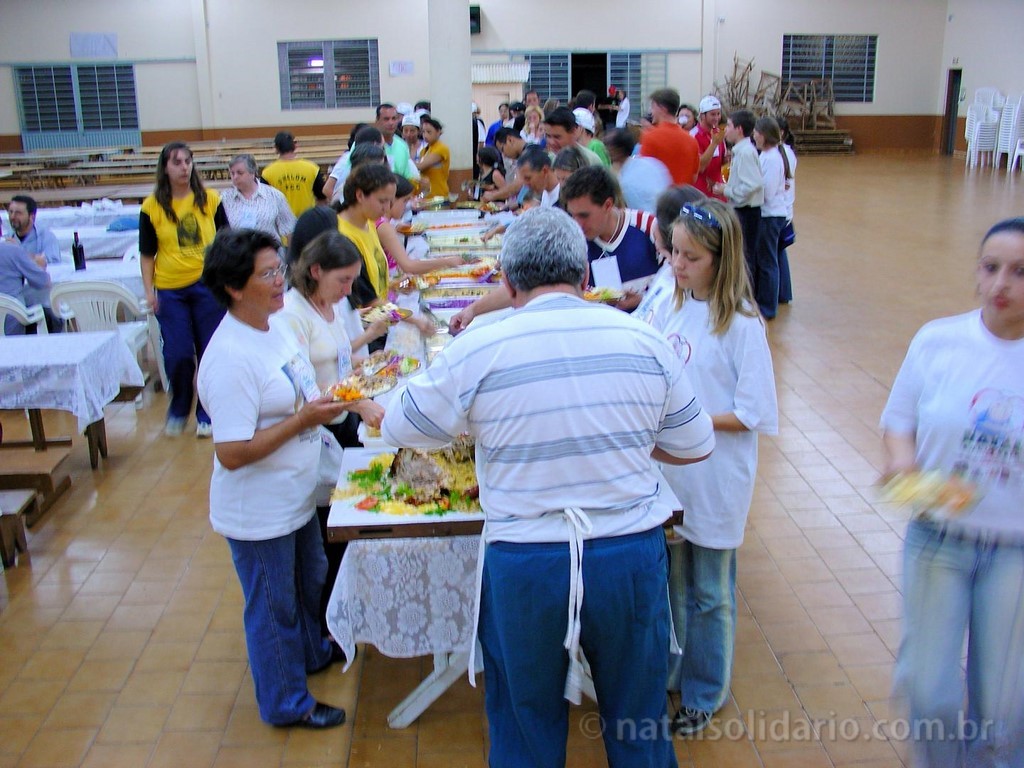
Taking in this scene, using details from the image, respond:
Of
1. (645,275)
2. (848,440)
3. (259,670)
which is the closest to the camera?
(259,670)

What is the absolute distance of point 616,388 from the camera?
189 centimetres

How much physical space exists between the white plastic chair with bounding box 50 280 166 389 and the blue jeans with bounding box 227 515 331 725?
136 inches

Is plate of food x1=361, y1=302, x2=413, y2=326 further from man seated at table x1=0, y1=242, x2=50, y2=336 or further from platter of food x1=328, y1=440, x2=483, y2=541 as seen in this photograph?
man seated at table x1=0, y1=242, x2=50, y2=336

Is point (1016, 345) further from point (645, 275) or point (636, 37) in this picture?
point (636, 37)

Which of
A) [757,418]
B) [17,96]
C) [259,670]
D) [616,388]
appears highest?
[17,96]

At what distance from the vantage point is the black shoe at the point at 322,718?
2793 mm

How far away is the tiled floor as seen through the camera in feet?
8.95

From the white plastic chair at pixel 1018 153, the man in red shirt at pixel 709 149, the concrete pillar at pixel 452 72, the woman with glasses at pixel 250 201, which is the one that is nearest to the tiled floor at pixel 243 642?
the woman with glasses at pixel 250 201

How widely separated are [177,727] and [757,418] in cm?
195

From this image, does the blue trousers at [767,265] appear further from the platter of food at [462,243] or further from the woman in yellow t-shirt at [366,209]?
the woman in yellow t-shirt at [366,209]

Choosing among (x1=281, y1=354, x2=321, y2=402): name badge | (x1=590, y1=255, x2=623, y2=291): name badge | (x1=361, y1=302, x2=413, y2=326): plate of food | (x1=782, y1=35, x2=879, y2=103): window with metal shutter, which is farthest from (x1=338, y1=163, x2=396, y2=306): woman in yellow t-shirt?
(x1=782, y1=35, x2=879, y2=103): window with metal shutter

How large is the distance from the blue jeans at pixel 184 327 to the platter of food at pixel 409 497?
8.92ft

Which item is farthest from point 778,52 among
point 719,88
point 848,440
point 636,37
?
point 848,440

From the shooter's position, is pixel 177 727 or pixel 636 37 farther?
pixel 636 37
